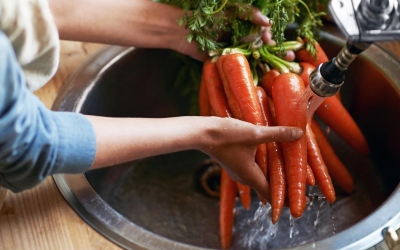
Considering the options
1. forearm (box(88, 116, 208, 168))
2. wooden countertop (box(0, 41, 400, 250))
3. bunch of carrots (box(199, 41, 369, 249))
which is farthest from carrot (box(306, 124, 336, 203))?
wooden countertop (box(0, 41, 400, 250))

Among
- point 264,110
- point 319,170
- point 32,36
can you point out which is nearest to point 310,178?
point 319,170

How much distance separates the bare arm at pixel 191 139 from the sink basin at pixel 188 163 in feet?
0.65

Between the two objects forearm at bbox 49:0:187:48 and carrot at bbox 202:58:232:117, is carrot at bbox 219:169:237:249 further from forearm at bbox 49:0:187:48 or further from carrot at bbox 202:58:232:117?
forearm at bbox 49:0:187:48

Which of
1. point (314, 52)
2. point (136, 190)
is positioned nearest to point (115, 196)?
point (136, 190)

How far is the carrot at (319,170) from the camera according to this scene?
84cm

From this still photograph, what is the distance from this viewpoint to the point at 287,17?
843 mm

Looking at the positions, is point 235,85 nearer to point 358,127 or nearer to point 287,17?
point 287,17

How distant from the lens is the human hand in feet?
2.38

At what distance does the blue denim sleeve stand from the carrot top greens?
304mm

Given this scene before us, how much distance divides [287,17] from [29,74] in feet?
1.36

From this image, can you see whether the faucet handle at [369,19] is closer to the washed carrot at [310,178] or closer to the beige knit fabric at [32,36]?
the washed carrot at [310,178]

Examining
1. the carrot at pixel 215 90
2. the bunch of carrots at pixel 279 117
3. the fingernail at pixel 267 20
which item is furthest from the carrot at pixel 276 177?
the fingernail at pixel 267 20

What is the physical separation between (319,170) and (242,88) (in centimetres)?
18

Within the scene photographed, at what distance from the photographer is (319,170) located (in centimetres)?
84
